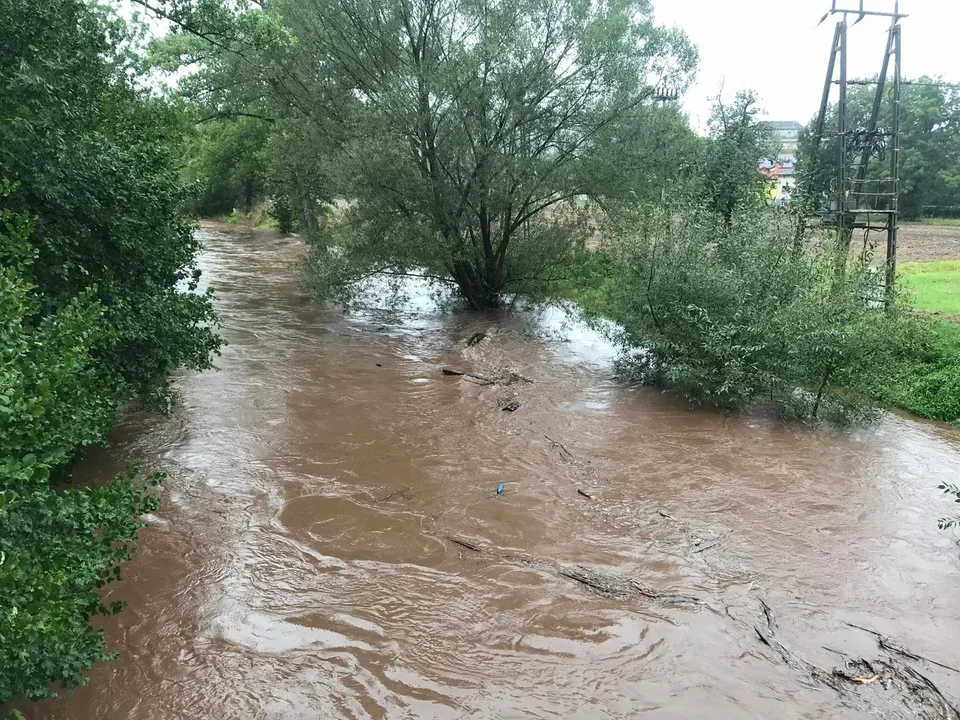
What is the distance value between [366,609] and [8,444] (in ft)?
10.2

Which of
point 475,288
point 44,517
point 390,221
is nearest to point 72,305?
point 44,517

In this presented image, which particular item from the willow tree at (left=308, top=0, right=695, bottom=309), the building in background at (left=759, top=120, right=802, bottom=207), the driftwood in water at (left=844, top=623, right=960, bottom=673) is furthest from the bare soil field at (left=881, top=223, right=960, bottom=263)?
the driftwood in water at (left=844, top=623, right=960, bottom=673)

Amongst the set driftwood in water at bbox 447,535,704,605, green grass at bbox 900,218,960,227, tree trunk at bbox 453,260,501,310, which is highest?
green grass at bbox 900,218,960,227

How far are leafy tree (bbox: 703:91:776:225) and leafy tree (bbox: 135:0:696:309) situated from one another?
3.93m

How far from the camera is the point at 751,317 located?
10.7 m

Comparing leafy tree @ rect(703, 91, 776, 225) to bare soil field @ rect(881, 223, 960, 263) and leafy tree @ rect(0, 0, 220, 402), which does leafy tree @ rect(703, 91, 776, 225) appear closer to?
bare soil field @ rect(881, 223, 960, 263)

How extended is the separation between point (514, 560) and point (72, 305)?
4.48 meters

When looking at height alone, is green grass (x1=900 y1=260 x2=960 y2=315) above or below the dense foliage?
below

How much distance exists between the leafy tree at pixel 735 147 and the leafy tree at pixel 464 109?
12.9 ft

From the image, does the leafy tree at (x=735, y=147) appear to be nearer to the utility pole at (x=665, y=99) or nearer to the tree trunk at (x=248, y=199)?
the utility pole at (x=665, y=99)

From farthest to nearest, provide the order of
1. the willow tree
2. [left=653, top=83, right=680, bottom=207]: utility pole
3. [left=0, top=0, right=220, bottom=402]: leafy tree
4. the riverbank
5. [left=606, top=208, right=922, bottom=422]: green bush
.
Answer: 1. [left=653, top=83, right=680, bottom=207]: utility pole
2. the willow tree
3. the riverbank
4. [left=606, top=208, right=922, bottom=422]: green bush
5. [left=0, top=0, right=220, bottom=402]: leafy tree

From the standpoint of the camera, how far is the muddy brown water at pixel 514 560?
5.00m

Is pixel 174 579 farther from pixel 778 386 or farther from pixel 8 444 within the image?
pixel 778 386

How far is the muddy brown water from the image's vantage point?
500 cm
